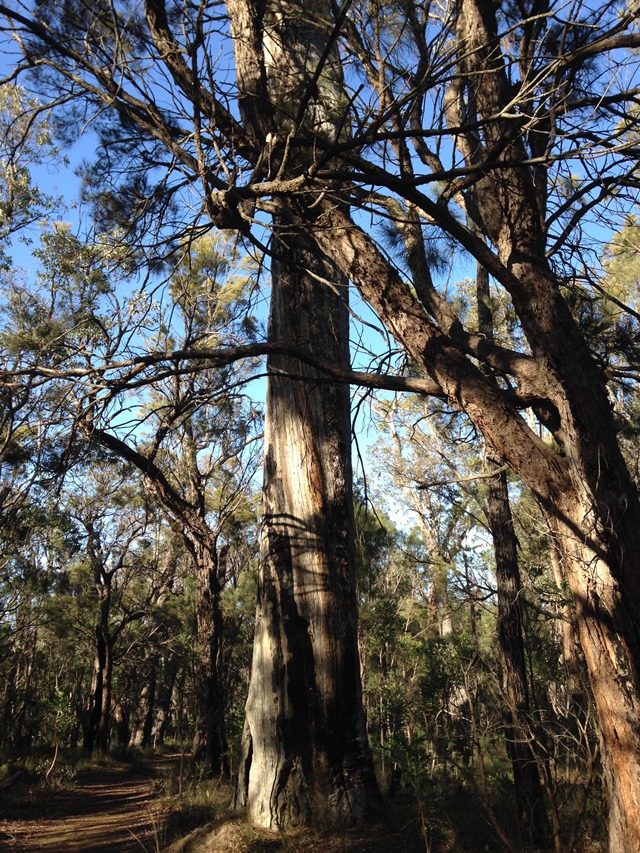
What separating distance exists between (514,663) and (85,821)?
20.3ft

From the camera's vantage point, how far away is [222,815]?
496cm

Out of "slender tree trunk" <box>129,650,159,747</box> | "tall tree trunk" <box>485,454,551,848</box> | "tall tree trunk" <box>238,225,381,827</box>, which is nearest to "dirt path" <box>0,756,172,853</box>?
"tall tree trunk" <box>238,225,381,827</box>

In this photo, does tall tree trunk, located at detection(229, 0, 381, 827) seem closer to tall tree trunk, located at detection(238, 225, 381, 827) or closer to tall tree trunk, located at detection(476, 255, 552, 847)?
tall tree trunk, located at detection(238, 225, 381, 827)

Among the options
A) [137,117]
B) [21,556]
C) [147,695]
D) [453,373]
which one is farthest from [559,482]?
[147,695]

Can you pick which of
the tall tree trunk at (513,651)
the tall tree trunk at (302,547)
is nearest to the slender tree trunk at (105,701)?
the tall tree trunk at (302,547)

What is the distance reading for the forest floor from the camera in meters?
4.25

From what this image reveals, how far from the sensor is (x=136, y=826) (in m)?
6.93

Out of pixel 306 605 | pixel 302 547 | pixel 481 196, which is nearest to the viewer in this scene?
pixel 481 196

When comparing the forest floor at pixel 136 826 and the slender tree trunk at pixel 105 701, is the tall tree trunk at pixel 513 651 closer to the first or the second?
the forest floor at pixel 136 826

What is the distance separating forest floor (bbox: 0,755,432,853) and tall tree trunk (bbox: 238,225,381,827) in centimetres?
24

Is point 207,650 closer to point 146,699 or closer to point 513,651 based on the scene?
point 513,651

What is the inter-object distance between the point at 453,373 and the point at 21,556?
1264 centimetres

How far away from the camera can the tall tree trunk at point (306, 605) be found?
464 cm

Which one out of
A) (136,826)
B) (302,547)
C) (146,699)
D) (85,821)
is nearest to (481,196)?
(302,547)
